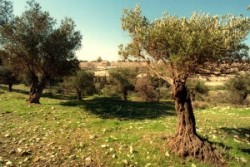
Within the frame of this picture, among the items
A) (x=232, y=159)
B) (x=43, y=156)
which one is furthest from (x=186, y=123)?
(x=43, y=156)

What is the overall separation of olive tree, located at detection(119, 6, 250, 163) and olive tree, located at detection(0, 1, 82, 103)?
1746cm

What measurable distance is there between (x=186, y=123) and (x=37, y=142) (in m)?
9.57

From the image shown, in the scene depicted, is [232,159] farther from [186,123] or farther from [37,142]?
[37,142]

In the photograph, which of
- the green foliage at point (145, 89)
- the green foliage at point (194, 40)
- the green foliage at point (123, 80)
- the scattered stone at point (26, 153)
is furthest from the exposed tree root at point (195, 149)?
the green foliage at point (123, 80)

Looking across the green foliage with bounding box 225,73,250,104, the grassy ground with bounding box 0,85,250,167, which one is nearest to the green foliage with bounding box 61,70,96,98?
the green foliage with bounding box 225,73,250,104

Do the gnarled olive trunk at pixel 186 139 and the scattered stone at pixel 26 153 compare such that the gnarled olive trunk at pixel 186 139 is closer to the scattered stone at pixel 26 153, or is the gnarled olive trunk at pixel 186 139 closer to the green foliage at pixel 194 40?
the green foliage at pixel 194 40

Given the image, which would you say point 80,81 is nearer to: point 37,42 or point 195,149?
point 37,42

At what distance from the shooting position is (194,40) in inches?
565

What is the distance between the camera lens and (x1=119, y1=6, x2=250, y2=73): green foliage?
14.5m

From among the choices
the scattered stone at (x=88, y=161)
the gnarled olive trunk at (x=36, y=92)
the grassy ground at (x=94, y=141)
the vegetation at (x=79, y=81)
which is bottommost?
the scattered stone at (x=88, y=161)

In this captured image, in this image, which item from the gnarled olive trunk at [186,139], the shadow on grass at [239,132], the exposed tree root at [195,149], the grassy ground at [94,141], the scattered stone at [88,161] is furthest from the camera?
the shadow on grass at [239,132]

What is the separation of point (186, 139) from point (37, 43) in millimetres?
22501

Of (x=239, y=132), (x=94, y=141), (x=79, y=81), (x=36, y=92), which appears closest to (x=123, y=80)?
(x=79, y=81)

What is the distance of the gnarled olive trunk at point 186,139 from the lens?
597 inches
